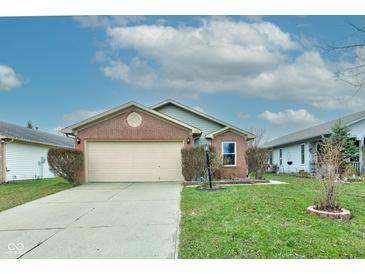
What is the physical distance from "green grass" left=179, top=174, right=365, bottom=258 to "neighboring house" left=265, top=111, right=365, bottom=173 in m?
7.05

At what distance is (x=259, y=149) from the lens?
48.9ft

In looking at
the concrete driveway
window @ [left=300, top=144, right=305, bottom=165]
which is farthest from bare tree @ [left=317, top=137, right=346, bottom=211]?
window @ [left=300, top=144, right=305, bottom=165]

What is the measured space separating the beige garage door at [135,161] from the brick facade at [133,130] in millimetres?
335

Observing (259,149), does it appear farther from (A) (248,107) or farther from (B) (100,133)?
(B) (100,133)

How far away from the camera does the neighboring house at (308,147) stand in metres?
19.0

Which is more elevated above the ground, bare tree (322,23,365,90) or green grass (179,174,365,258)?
bare tree (322,23,365,90)

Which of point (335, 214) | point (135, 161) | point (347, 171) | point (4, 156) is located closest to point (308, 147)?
point (347, 171)

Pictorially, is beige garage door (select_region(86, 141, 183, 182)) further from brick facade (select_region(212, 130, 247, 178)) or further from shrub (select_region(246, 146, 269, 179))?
shrub (select_region(246, 146, 269, 179))

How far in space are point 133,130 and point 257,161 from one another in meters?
6.52

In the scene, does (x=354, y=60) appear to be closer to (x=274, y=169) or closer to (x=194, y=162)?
(x=194, y=162)

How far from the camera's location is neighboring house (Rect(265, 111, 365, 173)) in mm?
19031

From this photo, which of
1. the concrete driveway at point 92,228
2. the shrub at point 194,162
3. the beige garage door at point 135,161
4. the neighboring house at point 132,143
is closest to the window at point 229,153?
the neighboring house at point 132,143

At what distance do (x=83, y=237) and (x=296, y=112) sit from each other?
16.6 metres
